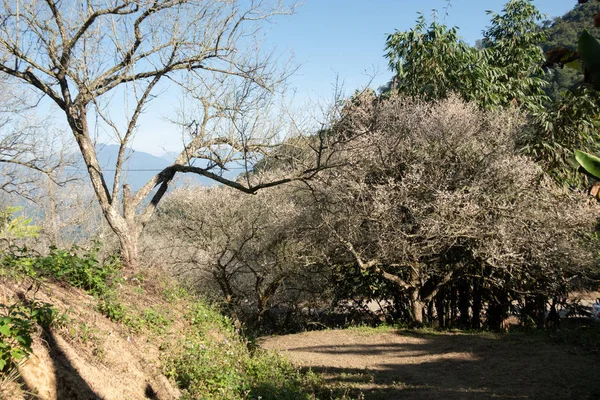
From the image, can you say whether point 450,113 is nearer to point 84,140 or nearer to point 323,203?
point 323,203

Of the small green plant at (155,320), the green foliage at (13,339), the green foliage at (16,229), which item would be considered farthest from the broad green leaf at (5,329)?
the small green plant at (155,320)

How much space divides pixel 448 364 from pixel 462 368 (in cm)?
38

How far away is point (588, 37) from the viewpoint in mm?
2455

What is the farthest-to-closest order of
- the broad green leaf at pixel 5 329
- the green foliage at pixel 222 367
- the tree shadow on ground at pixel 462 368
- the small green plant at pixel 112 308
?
the tree shadow on ground at pixel 462 368 → the small green plant at pixel 112 308 → the green foliage at pixel 222 367 → the broad green leaf at pixel 5 329

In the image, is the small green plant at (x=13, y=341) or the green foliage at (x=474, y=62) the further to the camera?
the green foliage at (x=474, y=62)

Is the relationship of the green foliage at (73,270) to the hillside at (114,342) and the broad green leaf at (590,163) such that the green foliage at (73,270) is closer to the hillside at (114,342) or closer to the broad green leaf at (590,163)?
the hillside at (114,342)

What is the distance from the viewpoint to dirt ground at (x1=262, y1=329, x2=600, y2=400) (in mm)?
6754

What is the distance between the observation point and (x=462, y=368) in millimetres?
8156

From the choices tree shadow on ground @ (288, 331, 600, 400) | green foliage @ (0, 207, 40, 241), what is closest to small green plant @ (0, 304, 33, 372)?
green foliage @ (0, 207, 40, 241)

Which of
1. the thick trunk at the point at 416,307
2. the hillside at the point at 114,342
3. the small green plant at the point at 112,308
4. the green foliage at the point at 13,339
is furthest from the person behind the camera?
the thick trunk at the point at 416,307

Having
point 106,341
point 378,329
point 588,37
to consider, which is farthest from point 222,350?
point 378,329

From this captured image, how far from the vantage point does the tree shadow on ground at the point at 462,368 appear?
671 centimetres

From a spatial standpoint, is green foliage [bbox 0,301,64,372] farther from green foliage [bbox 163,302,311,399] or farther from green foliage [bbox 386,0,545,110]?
green foliage [bbox 386,0,545,110]

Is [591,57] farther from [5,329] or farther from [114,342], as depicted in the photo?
[114,342]
